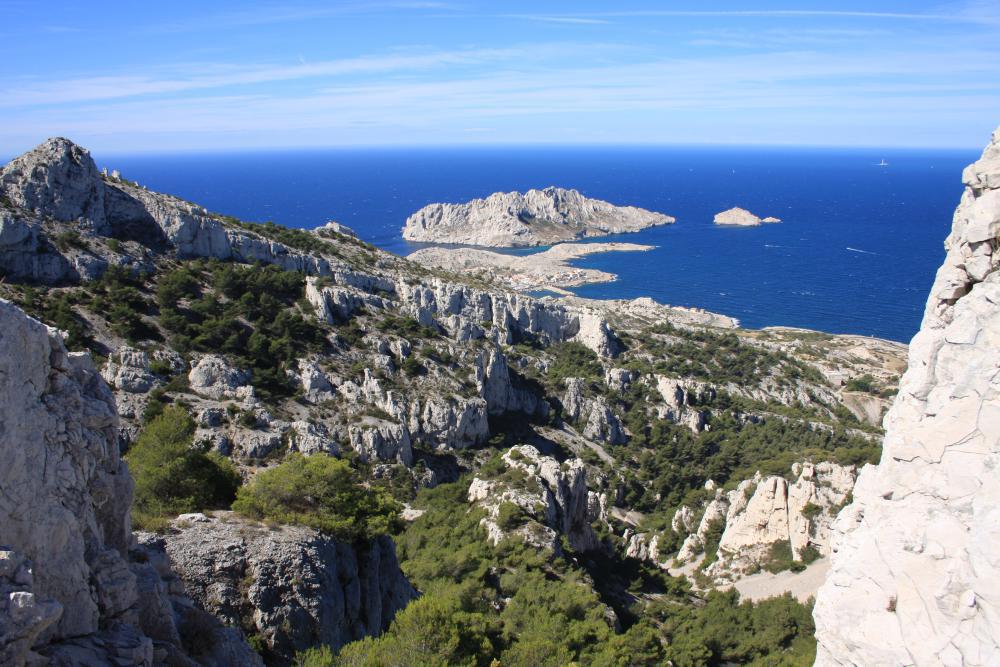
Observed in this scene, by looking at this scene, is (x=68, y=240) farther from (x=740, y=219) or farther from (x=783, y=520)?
(x=740, y=219)

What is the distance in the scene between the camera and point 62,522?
323 inches

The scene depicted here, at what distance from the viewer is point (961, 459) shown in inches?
340

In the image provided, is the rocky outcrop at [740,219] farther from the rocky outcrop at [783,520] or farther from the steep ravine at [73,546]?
the steep ravine at [73,546]

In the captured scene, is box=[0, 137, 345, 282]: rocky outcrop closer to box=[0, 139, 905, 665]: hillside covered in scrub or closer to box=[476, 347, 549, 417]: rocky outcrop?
box=[0, 139, 905, 665]: hillside covered in scrub

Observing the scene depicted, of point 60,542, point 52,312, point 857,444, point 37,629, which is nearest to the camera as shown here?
point 37,629

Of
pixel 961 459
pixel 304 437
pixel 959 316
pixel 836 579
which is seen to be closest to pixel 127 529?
pixel 836 579

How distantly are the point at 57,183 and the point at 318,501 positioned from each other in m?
31.3

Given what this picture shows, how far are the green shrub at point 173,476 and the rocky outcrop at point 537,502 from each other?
444 inches

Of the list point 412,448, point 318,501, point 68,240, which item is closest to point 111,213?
point 68,240

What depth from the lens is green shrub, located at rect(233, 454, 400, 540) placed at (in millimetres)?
15984

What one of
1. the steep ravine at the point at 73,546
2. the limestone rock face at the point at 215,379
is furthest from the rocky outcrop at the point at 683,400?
the steep ravine at the point at 73,546

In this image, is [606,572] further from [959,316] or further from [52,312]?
[52,312]

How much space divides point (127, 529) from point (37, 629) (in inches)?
134

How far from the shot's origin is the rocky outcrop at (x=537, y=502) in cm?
2586
